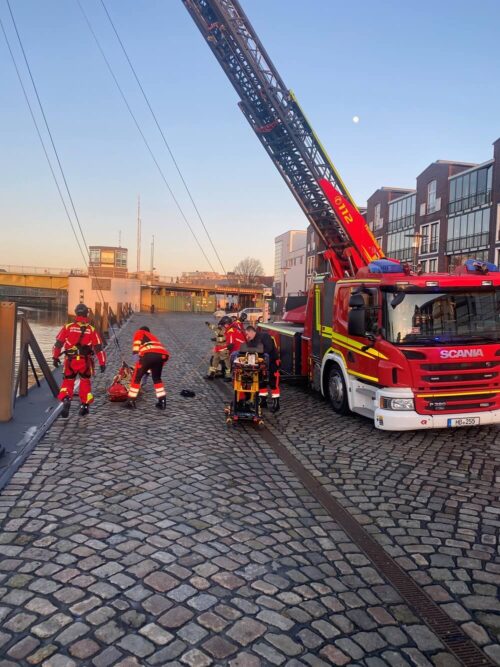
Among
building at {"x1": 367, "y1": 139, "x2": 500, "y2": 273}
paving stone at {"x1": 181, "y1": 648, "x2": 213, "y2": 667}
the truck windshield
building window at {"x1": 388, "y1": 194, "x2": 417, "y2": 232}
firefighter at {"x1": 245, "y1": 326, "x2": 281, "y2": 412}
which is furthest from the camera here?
building window at {"x1": 388, "y1": 194, "x2": 417, "y2": 232}

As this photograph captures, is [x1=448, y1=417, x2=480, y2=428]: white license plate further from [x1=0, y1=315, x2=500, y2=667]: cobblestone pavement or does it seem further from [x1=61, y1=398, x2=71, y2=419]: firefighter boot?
[x1=61, y1=398, x2=71, y2=419]: firefighter boot

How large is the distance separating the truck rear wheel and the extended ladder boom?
388 cm

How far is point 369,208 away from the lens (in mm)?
52281

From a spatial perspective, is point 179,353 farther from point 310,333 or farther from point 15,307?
point 15,307

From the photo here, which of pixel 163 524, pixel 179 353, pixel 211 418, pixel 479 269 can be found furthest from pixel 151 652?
pixel 179 353

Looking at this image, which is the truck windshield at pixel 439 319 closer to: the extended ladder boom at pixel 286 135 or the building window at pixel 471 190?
the extended ladder boom at pixel 286 135

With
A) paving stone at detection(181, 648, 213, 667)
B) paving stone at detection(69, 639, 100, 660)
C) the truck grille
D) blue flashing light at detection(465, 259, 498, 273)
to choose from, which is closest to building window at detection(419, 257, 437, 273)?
blue flashing light at detection(465, 259, 498, 273)

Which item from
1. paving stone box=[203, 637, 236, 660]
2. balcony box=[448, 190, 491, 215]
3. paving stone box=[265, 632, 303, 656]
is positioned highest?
balcony box=[448, 190, 491, 215]

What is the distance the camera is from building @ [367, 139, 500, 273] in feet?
109

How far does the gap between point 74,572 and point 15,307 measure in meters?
4.97

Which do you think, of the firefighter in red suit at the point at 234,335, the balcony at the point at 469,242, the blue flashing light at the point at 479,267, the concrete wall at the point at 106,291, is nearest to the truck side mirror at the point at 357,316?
the blue flashing light at the point at 479,267

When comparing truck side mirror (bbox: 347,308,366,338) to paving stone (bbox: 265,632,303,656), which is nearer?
paving stone (bbox: 265,632,303,656)

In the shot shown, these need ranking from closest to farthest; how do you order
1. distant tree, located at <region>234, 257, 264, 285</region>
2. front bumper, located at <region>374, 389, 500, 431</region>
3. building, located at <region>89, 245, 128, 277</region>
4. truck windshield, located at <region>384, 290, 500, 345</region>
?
front bumper, located at <region>374, 389, 500, 431</region> < truck windshield, located at <region>384, 290, 500, 345</region> < building, located at <region>89, 245, 128, 277</region> < distant tree, located at <region>234, 257, 264, 285</region>

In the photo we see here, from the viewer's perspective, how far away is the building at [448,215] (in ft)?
109
